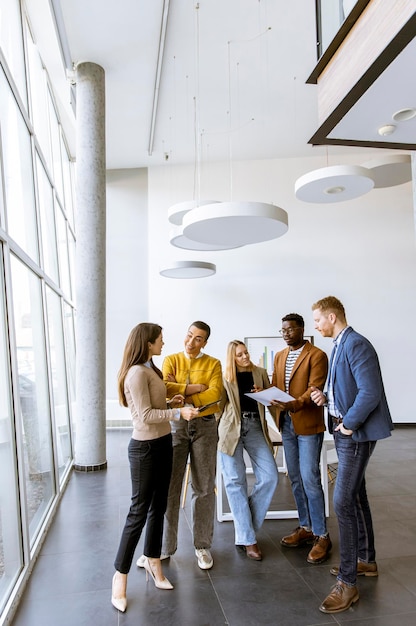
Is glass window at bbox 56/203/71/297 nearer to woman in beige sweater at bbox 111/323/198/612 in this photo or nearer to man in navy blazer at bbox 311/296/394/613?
woman in beige sweater at bbox 111/323/198/612

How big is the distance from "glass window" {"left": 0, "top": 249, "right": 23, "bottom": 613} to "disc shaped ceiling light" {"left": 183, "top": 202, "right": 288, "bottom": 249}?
1608 mm

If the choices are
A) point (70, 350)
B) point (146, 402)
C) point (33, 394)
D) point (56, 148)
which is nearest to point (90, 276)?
point (70, 350)

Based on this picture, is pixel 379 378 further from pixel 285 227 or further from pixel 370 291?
pixel 370 291

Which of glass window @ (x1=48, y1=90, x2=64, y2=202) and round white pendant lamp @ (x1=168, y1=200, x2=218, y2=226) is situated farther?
glass window @ (x1=48, y1=90, x2=64, y2=202)

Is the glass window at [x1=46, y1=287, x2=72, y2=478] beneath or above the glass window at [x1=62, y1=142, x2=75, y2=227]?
beneath

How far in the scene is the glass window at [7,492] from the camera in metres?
2.97

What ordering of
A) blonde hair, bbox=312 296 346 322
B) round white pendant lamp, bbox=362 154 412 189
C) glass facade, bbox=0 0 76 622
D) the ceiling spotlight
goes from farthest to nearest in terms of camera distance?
round white pendant lamp, bbox=362 154 412 189 < glass facade, bbox=0 0 76 622 < blonde hair, bbox=312 296 346 322 < the ceiling spotlight

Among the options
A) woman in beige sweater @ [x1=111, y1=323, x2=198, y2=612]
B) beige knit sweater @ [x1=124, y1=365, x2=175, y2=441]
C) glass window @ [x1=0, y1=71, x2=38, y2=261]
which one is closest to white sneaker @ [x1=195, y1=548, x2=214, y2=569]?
woman in beige sweater @ [x1=111, y1=323, x2=198, y2=612]

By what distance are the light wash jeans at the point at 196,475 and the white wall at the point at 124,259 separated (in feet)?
22.6

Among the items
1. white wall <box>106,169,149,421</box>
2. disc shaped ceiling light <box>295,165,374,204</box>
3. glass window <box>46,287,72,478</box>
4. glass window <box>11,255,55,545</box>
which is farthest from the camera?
white wall <box>106,169,149,421</box>

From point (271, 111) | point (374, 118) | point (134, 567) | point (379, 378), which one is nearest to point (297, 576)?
point (134, 567)

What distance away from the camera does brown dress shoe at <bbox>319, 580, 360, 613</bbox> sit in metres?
2.82

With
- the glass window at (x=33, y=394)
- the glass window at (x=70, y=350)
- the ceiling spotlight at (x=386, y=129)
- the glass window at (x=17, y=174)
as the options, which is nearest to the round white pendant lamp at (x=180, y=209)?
the glass window at (x=17, y=174)

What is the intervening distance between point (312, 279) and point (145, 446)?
25.2 ft
